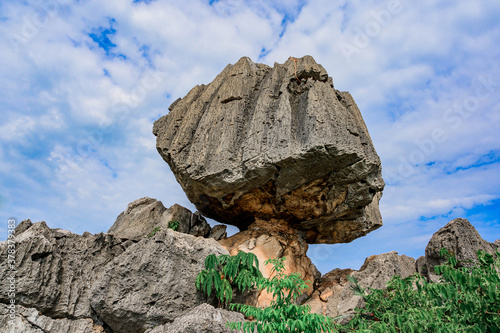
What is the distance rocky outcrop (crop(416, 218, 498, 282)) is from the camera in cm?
823

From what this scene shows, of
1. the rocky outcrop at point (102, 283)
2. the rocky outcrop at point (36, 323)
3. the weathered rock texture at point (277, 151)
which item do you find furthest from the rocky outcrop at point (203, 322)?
the weathered rock texture at point (277, 151)

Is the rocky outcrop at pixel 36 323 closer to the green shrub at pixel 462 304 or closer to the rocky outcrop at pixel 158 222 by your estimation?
the rocky outcrop at pixel 158 222

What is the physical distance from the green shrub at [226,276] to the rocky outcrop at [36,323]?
256 cm

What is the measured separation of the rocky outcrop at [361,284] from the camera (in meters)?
8.37

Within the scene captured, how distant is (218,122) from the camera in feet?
34.0

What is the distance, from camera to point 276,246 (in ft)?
34.5

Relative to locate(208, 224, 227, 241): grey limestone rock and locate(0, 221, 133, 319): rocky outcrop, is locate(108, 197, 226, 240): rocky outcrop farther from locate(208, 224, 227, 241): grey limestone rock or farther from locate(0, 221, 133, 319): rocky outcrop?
locate(0, 221, 133, 319): rocky outcrop

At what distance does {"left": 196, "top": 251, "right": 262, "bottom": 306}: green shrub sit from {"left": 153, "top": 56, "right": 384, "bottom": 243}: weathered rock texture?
2.20m

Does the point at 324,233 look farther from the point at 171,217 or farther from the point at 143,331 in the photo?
the point at 143,331

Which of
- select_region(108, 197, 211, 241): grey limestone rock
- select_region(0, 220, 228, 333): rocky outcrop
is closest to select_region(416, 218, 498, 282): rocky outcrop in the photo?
select_region(0, 220, 228, 333): rocky outcrop

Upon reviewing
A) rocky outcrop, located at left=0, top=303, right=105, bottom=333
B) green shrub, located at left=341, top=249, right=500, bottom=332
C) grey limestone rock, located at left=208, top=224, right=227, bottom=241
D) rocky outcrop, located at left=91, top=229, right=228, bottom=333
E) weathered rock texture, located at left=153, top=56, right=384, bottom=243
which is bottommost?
green shrub, located at left=341, top=249, right=500, bottom=332

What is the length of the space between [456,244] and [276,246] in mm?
4713

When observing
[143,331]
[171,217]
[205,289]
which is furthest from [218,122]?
[143,331]
